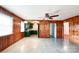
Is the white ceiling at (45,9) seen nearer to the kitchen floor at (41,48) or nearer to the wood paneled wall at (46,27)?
the kitchen floor at (41,48)

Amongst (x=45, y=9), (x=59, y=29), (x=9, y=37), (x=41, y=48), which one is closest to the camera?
(x=45, y=9)

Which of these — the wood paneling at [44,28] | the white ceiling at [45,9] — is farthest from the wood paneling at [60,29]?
the white ceiling at [45,9]

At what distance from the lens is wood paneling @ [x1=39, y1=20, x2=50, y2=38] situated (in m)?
15.9

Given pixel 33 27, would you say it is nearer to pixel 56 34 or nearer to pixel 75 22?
pixel 56 34

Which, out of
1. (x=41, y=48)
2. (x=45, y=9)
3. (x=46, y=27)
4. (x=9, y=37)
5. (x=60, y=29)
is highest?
(x=45, y=9)

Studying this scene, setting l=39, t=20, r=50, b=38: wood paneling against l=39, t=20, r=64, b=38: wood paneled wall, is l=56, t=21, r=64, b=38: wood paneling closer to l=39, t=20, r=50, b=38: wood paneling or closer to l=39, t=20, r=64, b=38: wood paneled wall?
l=39, t=20, r=64, b=38: wood paneled wall

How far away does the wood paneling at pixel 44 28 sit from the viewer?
15.9 metres

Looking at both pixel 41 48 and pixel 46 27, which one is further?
pixel 46 27

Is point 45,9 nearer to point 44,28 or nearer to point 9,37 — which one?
point 9,37

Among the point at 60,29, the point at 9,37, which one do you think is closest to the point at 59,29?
the point at 60,29

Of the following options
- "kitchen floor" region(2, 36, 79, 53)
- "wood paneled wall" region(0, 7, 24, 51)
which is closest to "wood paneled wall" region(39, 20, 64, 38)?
"wood paneled wall" region(0, 7, 24, 51)

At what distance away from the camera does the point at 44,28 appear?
52.4ft
